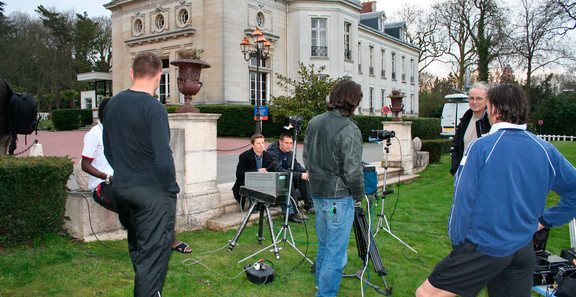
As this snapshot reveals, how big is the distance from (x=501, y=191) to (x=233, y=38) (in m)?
23.1

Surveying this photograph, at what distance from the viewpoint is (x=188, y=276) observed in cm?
406

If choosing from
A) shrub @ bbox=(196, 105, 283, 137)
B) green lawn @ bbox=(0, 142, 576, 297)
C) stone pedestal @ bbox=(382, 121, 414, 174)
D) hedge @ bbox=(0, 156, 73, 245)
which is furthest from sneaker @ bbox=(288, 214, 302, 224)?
shrub @ bbox=(196, 105, 283, 137)

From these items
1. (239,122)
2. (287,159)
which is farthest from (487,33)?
(287,159)

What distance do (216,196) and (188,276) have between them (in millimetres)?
2137

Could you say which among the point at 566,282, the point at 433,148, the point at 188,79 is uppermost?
the point at 188,79

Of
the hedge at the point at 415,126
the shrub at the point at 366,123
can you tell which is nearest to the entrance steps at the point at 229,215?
the hedge at the point at 415,126

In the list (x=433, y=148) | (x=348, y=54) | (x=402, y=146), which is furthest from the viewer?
(x=348, y=54)

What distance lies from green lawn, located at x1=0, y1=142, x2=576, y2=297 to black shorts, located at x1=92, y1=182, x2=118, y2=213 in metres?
0.62

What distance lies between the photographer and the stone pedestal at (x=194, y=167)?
Result: 5.62 m

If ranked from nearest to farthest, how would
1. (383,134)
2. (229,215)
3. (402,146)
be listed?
(383,134) → (229,215) → (402,146)

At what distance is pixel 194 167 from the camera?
580cm

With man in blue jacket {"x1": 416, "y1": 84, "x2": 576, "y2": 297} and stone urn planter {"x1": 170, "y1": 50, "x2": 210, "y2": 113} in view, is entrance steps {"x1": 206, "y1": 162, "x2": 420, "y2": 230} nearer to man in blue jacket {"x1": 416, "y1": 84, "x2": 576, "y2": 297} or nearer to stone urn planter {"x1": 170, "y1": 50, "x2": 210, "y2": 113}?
stone urn planter {"x1": 170, "y1": 50, "x2": 210, "y2": 113}

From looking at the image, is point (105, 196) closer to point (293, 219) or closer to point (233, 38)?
point (293, 219)

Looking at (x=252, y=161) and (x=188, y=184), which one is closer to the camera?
(x=188, y=184)
